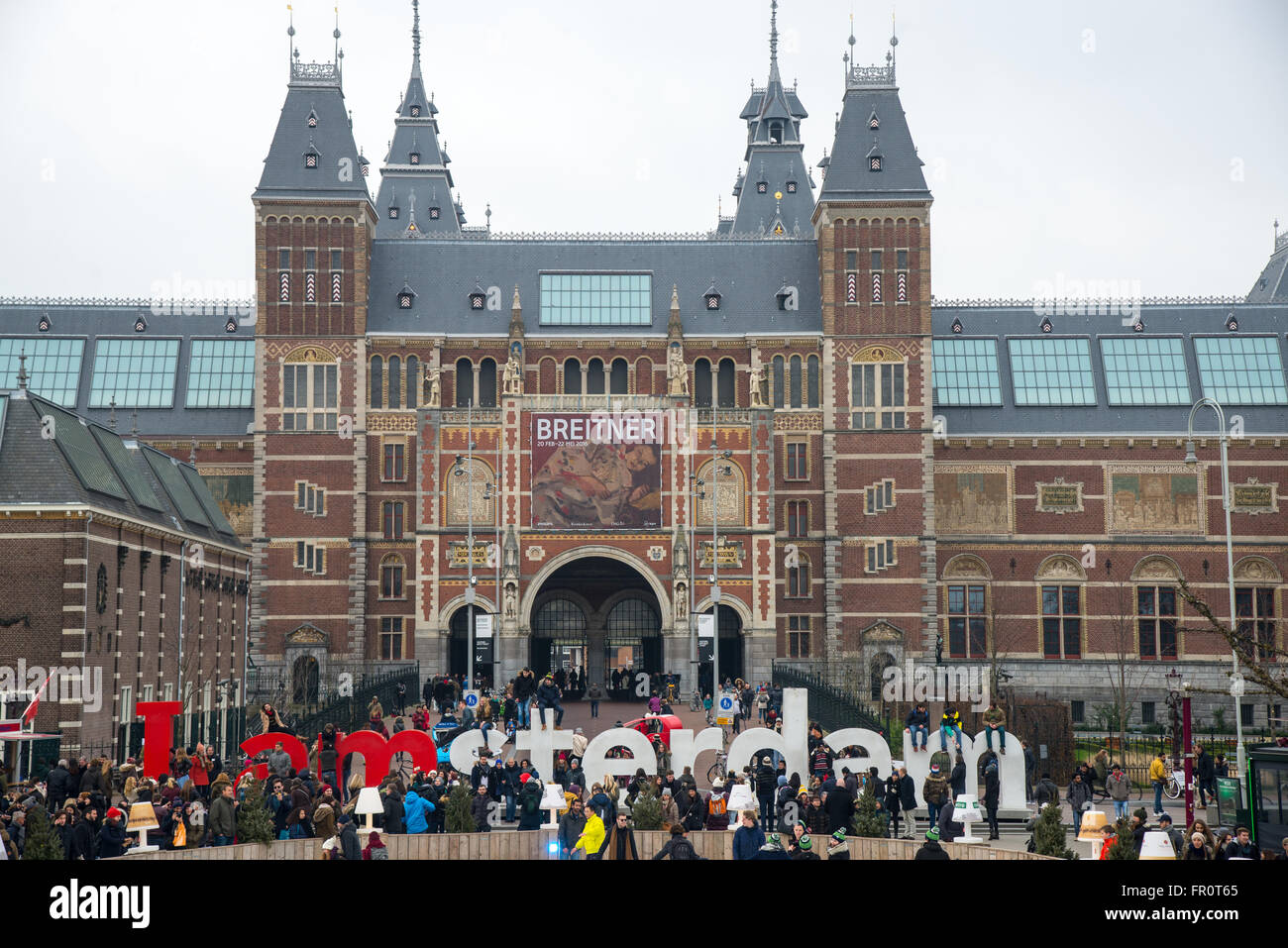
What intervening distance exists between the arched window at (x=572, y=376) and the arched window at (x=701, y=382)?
502 centimetres

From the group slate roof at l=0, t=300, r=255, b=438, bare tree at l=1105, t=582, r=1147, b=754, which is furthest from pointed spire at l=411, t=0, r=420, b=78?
bare tree at l=1105, t=582, r=1147, b=754

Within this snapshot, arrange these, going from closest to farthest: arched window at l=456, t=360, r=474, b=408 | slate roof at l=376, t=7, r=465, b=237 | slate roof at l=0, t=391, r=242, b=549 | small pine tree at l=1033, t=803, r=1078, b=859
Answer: small pine tree at l=1033, t=803, r=1078, b=859
slate roof at l=0, t=391, r=242, b=549
arched window at l=456, t=360, r=474, b=408
slate roof at l=376, t=7, r=465, b=237

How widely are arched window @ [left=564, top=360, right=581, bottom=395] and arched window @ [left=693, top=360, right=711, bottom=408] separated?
5017mm

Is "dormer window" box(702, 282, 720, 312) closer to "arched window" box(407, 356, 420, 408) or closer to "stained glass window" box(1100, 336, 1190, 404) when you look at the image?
"arched window" box(407, 356, 420, 408)

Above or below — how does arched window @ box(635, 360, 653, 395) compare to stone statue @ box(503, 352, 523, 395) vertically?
above

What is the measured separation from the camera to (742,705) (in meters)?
48.5

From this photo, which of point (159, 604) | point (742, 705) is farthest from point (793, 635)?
point (159, 604)

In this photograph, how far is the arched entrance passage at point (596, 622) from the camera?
63.6m

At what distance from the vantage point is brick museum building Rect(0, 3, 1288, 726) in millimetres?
60125

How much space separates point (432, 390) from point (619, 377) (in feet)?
27.9

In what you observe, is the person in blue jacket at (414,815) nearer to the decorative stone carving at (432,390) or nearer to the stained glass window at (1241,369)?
the decorative stone carving at (432,390)
